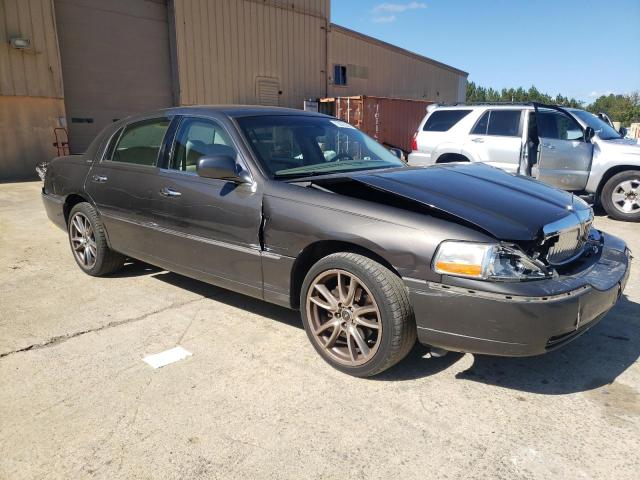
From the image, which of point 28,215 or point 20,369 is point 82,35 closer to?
point 28,215

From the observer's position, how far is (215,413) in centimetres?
261

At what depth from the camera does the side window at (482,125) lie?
8.37 meters

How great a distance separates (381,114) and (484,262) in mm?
17892

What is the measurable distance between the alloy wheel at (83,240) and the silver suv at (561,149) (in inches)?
188

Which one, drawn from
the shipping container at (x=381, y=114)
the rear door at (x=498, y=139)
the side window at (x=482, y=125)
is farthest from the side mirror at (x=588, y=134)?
the shipping container at (x=381, y=114)

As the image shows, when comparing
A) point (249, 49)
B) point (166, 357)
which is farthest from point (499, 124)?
point (249, 49)

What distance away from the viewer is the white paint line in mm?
3162

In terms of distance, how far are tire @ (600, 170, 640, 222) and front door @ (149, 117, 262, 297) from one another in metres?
6.78

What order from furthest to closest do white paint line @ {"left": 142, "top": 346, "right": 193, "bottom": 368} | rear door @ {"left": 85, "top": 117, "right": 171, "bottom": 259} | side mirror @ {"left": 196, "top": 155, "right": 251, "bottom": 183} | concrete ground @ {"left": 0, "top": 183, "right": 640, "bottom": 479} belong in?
1. rear door @ {"left": 85, "top": 117, "right": 171, "bottom": 259}
2. side mirror @ {"left": 196, "top": 155, "right": 251, "bottom": 183}
3. white paint line @ {"left": 142, "top": 346, "right": 193, "bottom": 368}
4. concrete ground @ {"left": 0, "top": 183, "right": 640, "bottom": 479}

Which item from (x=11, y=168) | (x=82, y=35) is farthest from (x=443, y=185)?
(x=82, y=35)

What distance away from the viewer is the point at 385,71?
87.4 ft

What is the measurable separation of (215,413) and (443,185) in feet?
6.38

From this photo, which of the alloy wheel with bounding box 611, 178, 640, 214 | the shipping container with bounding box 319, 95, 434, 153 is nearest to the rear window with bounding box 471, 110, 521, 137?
the alloy wheel with bounding box 611, 178, 640, 214

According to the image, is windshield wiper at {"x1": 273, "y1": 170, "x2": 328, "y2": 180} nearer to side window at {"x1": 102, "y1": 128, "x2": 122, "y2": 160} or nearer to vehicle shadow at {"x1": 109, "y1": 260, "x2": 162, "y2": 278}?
side window at {"x1": 102, "y1": 128, "x2": 122, "y2": 160}
